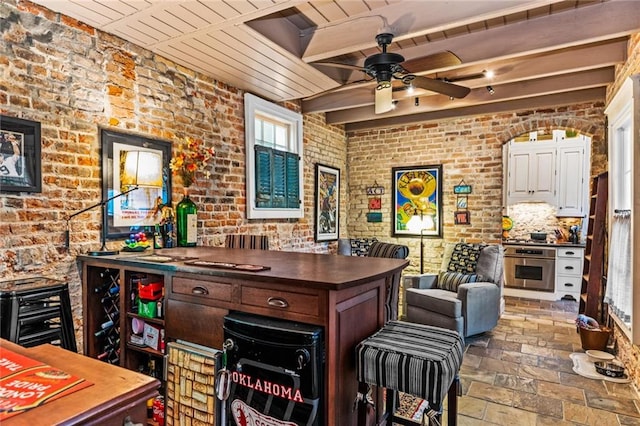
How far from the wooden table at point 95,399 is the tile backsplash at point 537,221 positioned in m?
6.87

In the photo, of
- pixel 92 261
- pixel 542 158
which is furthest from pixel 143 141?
pixel 542 158

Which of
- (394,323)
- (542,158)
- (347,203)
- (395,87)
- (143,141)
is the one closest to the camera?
(394,323)

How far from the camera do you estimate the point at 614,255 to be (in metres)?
3.26

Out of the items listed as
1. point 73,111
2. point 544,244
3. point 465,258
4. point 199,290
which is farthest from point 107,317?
point 544,244

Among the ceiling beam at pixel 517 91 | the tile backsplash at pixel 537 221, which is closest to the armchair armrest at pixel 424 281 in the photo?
the ceiling beam at pixel 517 91

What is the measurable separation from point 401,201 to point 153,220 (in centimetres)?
410

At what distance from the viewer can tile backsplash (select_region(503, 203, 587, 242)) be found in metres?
6.26

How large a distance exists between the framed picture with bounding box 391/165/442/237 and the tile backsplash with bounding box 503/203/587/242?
5.72ft

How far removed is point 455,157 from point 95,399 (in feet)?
18.8

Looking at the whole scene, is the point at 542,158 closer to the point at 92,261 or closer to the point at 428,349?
the point at 428,349

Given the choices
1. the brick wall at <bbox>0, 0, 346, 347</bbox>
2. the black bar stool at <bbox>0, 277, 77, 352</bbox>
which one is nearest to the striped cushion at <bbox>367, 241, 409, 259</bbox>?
the brick wall at <bbox>0, 0, 346, 347</bbox>

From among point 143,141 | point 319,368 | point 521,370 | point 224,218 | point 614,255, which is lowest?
point 521,370

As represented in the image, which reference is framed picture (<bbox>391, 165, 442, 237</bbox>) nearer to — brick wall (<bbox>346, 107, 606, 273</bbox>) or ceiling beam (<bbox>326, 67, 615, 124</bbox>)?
brick wall (<bbox>346, 107, 606, 273</bbox>)

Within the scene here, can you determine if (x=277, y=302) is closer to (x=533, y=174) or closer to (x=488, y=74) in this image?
(x=488, y=74)
